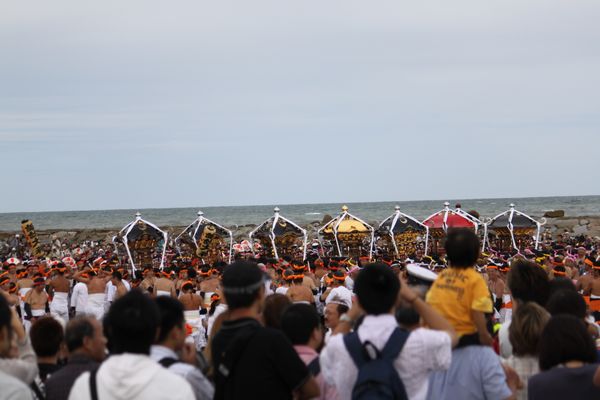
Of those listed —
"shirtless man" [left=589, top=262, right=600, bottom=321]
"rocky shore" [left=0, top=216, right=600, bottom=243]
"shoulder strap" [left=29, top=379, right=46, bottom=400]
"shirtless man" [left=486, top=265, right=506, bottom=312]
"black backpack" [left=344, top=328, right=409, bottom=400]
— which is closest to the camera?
"black backpack" [left=344, top=328, right=409, bottom=400]

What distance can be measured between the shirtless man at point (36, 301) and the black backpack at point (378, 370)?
11.0m

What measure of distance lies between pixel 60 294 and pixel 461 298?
1152cm

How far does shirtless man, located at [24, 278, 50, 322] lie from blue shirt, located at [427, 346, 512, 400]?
10.6 metres

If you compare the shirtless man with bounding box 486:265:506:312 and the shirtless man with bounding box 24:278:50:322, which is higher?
the shirtless man with bounding box 486:265:506:312

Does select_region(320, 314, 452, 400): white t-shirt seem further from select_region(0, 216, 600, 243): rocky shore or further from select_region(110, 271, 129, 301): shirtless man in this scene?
select_region(0, 216, 600, 243): rocky shore

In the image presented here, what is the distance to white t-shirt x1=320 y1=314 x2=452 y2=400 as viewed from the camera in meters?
4.09

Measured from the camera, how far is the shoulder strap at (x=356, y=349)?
4.12 m

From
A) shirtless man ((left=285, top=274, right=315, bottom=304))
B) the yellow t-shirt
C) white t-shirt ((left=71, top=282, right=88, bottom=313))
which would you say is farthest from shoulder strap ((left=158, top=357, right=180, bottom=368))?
white t-shirt ((left=71, top=282, right=88, bottom=313))

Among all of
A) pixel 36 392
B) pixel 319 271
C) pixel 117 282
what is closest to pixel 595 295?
pixel 319 271

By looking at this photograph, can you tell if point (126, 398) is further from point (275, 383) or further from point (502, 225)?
point (502, 225)

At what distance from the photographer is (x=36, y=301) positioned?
1412 centimetres

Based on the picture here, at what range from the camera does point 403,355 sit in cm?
410

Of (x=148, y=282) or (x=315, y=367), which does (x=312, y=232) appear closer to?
(x=148, y=282)

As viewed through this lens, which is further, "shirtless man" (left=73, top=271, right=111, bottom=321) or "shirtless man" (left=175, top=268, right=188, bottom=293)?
"shirtless man" (left=175, top=268, right=188, bottom=293)
